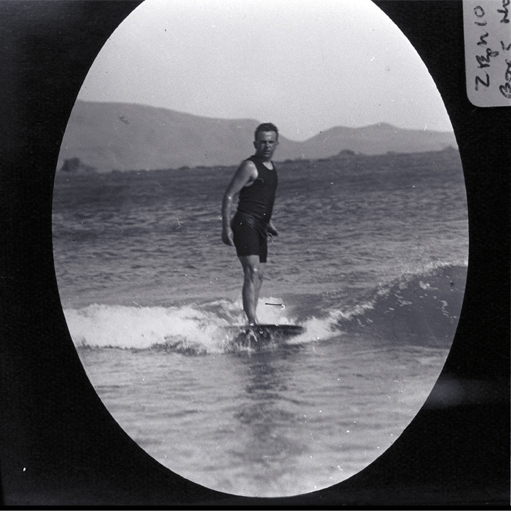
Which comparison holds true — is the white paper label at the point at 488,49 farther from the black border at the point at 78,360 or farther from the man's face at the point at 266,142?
the man's face at the point at 266,142

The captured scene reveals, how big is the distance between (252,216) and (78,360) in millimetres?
326

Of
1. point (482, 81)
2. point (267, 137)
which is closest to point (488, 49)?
point (482, 81)

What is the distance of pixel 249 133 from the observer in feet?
3.35

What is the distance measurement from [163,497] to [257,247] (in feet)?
1.27

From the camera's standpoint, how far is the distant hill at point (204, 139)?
1.02 metres

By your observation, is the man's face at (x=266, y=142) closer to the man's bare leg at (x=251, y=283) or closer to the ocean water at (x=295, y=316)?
the ocean water at (x=295, y=316)

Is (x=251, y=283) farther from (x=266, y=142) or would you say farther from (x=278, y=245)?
(x=266, y=142)

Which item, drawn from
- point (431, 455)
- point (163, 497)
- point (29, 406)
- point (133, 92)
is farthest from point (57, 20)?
point (431, 455)

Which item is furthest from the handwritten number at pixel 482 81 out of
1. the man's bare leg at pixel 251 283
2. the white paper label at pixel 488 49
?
the man's bare leg at pixel 251 283

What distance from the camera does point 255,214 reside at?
1026 millimetres

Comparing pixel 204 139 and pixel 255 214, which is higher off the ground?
pixel 204 139

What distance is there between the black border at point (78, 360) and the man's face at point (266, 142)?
0.78 feet

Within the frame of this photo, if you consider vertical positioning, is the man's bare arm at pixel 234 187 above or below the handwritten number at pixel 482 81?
below

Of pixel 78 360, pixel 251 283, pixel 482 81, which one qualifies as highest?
pixel 482 81
